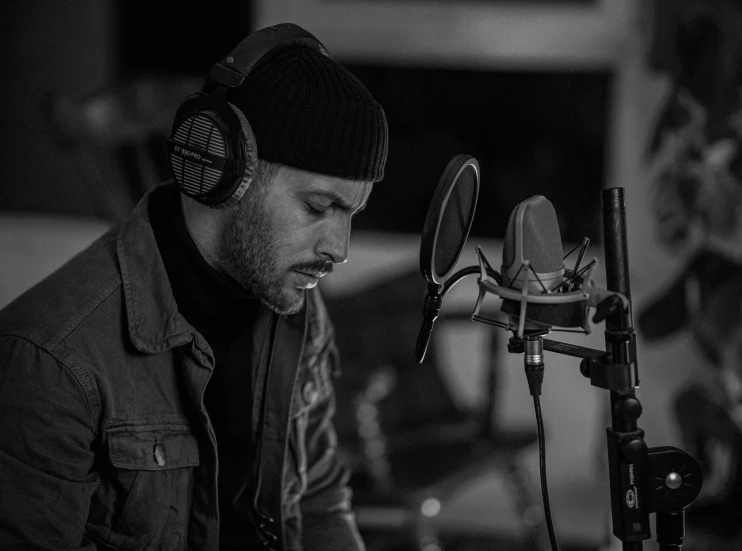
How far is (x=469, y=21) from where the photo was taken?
3062 mm

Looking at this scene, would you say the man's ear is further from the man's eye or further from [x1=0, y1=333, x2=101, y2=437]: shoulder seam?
[x1=0, y1=333, x2=101, y2=437]: shoulder seam

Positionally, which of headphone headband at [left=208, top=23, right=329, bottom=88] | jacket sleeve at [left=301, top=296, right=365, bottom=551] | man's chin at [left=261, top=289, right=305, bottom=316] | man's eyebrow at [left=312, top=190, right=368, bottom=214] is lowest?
jacket sleeve at [left=301, top=296, right=365, bottom=551]

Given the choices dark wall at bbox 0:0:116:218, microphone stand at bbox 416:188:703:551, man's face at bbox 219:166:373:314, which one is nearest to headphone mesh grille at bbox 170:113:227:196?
man's face at bbox 219:166:373:314

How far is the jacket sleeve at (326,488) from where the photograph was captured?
137 cm

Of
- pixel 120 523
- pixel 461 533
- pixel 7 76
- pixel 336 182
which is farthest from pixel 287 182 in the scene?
pixel 7 76

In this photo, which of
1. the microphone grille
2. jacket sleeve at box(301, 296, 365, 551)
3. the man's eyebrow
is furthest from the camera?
jacket sleeve at box(301, 296, 365, 551)

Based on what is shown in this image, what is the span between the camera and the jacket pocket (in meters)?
1.13

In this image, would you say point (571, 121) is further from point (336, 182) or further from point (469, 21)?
point (336, 182)

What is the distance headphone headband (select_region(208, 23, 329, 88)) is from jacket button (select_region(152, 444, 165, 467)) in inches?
20.2

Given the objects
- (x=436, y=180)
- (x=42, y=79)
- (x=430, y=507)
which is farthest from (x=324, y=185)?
(x=42, y=79)

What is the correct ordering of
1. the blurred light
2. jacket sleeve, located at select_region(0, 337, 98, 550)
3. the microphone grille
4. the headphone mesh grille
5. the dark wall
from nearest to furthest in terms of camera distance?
the microphone grille → jacket sleeve, located at select_region(0, 337, 98, 550) → the headphone mesh grille → the blurred light → the dark wall

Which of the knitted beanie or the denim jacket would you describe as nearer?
the denim jacket

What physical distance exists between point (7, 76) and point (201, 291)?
260 centimetres

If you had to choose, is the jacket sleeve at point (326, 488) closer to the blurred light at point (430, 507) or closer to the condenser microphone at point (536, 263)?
the condenser microphone at point (536, 263)
